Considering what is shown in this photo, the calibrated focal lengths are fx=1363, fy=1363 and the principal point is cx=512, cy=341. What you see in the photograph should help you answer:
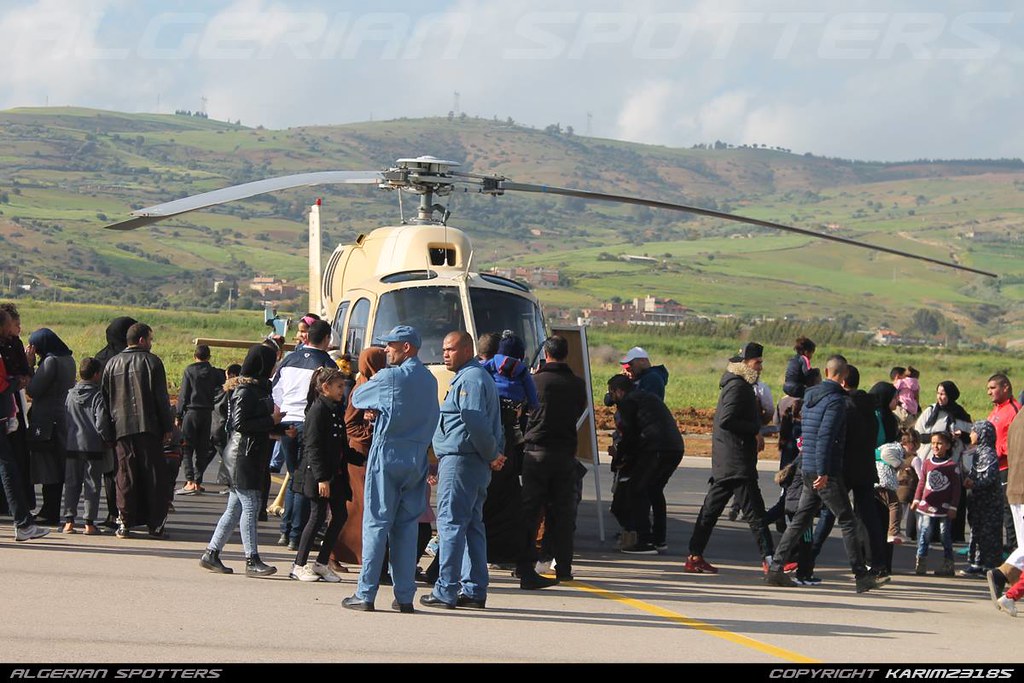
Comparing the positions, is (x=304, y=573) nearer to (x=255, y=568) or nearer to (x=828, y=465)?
(x=255, y=568)

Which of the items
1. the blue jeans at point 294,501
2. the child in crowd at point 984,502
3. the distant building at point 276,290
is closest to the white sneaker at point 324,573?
the blue jeans at point 294,501

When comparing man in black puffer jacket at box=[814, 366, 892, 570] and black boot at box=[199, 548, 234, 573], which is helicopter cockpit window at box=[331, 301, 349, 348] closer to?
black boot at box=[199, 548, 234, 573]

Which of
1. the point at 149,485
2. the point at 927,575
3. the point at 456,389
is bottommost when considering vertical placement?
the point at 927,575

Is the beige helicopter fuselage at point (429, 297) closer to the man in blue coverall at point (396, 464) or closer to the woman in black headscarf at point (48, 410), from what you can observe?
the woman in black headscarf at point (48, 410)

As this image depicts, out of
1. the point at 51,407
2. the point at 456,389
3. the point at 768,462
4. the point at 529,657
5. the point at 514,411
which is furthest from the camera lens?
the point at 768,462

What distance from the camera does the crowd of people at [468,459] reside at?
28.9ft

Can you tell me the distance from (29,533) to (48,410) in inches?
53.3

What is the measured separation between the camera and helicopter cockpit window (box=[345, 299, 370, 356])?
12938 millimetres

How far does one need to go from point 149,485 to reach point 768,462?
14.0 m

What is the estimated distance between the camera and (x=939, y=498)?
1180cm

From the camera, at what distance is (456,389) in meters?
8.84

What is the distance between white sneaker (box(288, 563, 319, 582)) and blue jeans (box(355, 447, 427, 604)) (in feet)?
3.69

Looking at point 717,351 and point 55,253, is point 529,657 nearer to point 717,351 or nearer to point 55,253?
point 717,351

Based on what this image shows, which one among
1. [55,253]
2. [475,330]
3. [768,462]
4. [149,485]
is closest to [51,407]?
[149,485]
